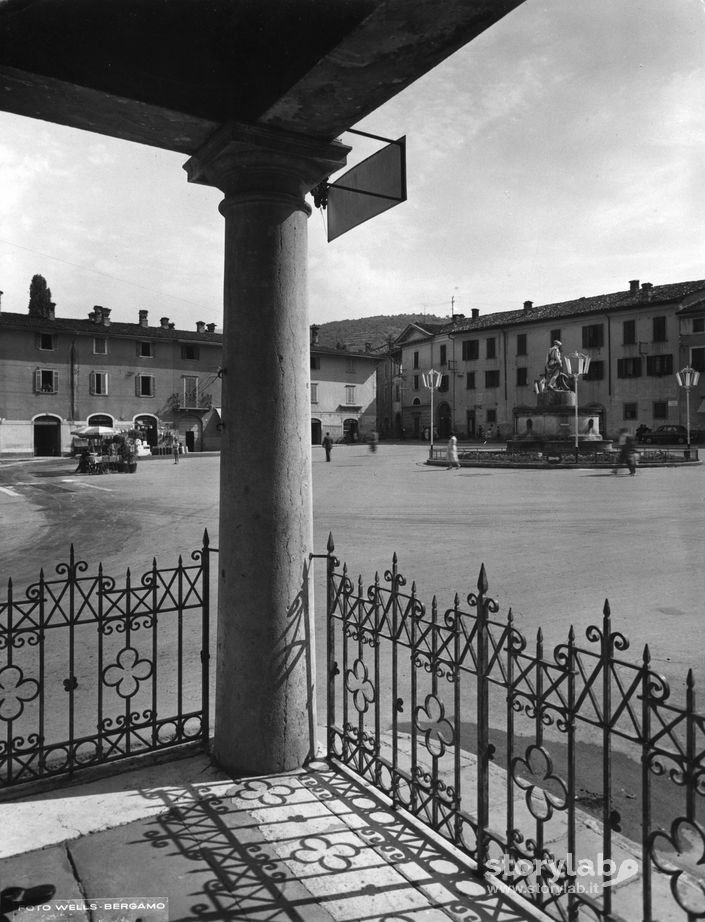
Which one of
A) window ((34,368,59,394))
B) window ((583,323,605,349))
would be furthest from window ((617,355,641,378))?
window ((34,368,59,394))

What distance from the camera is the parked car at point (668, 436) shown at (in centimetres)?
4119

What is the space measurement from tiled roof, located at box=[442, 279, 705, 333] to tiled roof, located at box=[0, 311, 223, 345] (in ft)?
71.8

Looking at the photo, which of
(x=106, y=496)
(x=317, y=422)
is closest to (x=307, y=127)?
(x=106, y=496)

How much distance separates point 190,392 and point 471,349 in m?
24.1

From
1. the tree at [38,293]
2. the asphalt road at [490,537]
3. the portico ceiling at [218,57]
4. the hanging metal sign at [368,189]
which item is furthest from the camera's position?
the tree at [38,293]

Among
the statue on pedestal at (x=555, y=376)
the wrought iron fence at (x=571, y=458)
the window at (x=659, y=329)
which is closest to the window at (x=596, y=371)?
the window at (x=659, y=329)

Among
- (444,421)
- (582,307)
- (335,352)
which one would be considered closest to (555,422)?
(582,307)

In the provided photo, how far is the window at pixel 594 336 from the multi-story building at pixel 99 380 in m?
26.6

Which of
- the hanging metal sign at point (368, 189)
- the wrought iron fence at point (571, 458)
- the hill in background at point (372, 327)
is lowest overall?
the wrought iron fence at point (571, 458)

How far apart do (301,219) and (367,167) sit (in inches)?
20.3

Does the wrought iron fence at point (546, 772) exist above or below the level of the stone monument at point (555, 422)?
below

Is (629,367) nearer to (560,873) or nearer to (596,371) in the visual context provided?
(596,371)

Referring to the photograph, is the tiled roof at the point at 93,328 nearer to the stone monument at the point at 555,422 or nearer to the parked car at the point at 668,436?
the stone monument at the point at 555,422

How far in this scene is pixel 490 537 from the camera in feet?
35.2
